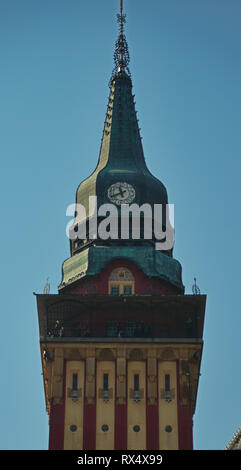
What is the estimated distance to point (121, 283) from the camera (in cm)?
7031

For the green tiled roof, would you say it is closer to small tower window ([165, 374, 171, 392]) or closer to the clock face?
the clock face

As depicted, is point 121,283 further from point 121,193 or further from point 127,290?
point 121,193

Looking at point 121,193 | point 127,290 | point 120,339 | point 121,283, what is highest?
point 121,193

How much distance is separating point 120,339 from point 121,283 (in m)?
4.47

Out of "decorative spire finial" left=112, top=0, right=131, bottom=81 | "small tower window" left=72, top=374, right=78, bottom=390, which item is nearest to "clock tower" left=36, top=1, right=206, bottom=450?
"small tower window" left=72, top=374, right=78, bottom=390

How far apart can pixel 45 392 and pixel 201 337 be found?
9.47 meters

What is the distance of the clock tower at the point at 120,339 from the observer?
6494 centimetres

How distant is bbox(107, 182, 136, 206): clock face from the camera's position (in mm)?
74044

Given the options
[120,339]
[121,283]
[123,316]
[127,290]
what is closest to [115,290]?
[121,283]

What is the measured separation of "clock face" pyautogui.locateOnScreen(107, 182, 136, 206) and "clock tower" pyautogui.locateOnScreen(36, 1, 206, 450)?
0.06 meters

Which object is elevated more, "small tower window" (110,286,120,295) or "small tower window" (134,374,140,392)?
"small tower window" (110,286,120,295)

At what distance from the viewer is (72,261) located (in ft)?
238

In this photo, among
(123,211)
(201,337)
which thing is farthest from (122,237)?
(201,337)

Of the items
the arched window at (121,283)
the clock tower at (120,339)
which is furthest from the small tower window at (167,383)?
the arched window at (121,283)
